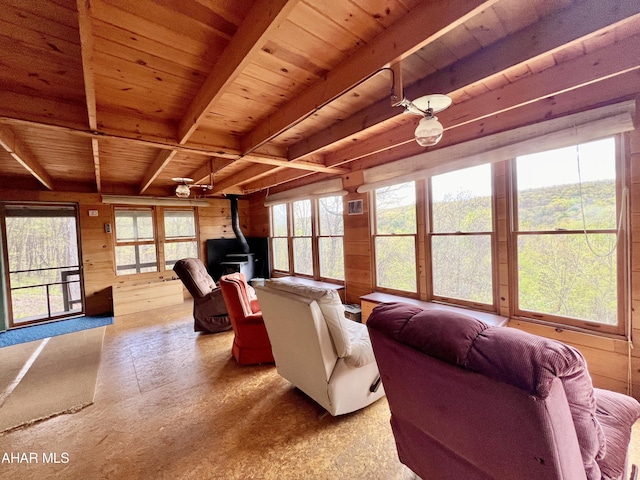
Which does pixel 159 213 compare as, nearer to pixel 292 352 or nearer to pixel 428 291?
pixel 292 352

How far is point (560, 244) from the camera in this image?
221cm

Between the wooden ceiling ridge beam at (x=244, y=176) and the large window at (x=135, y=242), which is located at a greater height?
the wooden ceiling ridge beam at (x=244, y=176)

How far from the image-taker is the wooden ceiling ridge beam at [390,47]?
1115 millimetres

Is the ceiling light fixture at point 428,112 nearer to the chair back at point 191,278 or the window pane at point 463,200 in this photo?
the window pane at point 463,200

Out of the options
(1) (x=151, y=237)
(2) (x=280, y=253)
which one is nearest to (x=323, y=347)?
(2) (x=280, y=253)

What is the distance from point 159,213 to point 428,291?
5.34 m

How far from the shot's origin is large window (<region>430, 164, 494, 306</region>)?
2.64 meters

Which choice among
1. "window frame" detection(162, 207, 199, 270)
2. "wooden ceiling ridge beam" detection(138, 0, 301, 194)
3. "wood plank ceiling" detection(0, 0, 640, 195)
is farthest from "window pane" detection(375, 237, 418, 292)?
"window frame" detection(162, 207, 199, 270)

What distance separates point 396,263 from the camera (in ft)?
11.4

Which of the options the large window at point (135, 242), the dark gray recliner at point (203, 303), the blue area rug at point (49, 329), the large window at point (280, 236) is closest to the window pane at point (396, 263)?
the dark gray recliner at point (203, 303)

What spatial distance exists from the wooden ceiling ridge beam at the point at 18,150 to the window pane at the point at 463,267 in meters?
4.15

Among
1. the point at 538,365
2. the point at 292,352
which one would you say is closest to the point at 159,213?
the point at 292,352

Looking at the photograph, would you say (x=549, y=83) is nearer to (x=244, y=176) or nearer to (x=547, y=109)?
(x=547, y=109)

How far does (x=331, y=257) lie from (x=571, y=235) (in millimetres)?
3036
